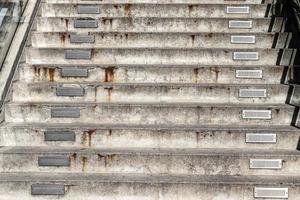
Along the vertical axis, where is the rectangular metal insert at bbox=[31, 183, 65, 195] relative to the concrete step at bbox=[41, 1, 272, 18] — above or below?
below

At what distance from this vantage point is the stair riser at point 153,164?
4.47 meters

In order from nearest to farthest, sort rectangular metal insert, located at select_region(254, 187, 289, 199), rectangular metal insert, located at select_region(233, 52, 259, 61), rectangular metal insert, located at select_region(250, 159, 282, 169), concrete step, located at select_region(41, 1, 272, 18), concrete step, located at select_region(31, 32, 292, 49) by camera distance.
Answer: rectangular metal insert, located at select_region(254, 187, 289, 199) < rectangular metal insert, located at select_region(250, 159, 282, 169) < rectangular metal insert, located at select_region(233, 52, 259, 61) < concrete step, located at select_region(31, 32, 292, 49) < concrete step, located at select_region(41, 1, 272, 18)

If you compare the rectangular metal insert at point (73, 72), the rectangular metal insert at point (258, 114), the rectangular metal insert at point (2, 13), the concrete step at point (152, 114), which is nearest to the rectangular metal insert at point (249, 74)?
the concrete step at point (152, 114)

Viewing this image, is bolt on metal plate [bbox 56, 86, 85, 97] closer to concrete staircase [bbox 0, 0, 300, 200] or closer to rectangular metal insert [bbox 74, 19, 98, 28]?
concrete staircase [bbox 0, 0, 300, 200]

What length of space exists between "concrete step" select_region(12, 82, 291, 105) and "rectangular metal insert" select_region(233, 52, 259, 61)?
24.5 inches

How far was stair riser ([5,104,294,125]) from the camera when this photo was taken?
5.04 m

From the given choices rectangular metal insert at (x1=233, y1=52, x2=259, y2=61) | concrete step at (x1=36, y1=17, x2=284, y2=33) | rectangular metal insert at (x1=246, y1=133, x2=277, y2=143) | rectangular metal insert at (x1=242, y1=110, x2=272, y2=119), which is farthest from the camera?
concrete step at (x1=36, y1=17, x2=284, y2=33)

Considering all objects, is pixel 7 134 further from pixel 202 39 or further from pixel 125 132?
pixel 202 39

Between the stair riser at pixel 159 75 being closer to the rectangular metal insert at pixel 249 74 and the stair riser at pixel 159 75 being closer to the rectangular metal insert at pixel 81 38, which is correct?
the rectangular metal insert at pixel 249 74

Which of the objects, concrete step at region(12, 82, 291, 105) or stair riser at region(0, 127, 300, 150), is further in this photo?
concrete step at region(12, 82, 291, 105)

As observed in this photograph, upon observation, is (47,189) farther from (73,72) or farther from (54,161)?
(73,72)

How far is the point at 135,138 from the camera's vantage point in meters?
4.81

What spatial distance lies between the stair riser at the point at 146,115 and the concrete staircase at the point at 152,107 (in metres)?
0.01

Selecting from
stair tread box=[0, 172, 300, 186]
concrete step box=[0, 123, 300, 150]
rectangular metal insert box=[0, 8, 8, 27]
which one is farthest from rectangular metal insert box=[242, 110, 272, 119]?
rectangular metal insert box=[0, 8, 8, 27]
